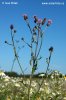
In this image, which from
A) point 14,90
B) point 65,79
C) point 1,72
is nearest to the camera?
point 14,90

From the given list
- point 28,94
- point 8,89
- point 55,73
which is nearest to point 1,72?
point 8,89

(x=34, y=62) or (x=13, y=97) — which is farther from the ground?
(x=34, y=62)

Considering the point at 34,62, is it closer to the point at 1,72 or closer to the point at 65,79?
the point at 1,72

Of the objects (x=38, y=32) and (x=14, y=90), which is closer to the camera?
(x=38, y=32)

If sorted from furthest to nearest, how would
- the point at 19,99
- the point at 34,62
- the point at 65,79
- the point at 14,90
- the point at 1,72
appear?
1. the point at 65,79
2. the point at 1,72
3. the point at 14,90
4. the point at 19,99
5. the point at 34,62

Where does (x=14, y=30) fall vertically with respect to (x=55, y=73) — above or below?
above

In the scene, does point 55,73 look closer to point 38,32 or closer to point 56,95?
point 56,95

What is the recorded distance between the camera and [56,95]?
32.2 feet

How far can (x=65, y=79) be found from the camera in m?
11.5

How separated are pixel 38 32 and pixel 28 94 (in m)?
1.20

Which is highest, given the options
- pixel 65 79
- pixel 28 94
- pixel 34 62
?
pixel 34 62

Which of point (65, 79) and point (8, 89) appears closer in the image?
point (8, 89)

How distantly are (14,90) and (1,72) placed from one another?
886 millimetres

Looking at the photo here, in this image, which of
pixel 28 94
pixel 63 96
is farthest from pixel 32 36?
pixel 63 96
